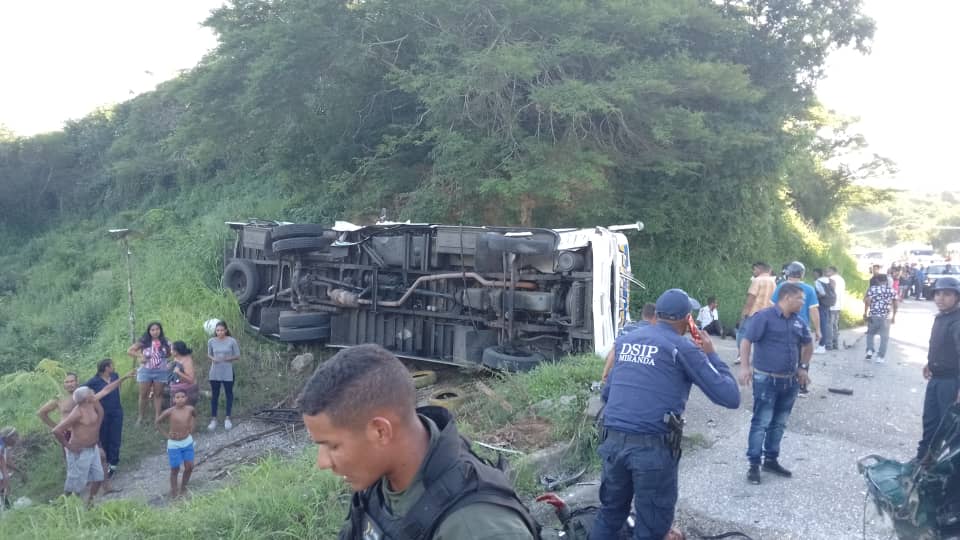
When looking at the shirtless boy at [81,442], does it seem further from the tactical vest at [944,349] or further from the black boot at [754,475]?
the tactical vest at [944,349]

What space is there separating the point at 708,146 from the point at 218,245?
10593 mm

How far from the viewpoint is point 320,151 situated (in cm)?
1798

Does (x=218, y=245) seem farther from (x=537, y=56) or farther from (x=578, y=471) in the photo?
(x=578, y=471)

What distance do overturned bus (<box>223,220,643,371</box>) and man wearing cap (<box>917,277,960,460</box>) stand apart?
139 inches

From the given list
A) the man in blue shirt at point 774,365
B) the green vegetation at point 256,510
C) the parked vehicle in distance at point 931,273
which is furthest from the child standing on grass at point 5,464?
the parked vehicle in distance at point 931,273

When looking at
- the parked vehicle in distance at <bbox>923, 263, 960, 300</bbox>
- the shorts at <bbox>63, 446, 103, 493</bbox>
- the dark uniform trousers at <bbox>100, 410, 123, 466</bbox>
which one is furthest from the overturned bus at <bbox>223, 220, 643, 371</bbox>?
the parked vehicle in distance at <bbox>923, 263, 960, 300</bbox>

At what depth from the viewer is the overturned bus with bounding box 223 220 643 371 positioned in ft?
Result: 29.2

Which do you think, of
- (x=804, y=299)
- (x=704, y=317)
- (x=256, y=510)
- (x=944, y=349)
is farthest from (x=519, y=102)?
(x=256, y=510)

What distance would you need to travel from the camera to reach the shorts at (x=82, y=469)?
7.10 metres

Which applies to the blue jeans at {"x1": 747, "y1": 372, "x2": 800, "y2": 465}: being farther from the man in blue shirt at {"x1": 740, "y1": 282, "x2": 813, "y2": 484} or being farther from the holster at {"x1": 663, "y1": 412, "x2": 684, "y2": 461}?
the holster at {"x1": 663, "y1": 412, "x2": 684, "y2": 461}

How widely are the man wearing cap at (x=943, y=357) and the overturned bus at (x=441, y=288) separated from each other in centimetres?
354

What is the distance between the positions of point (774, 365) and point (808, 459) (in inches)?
47.5

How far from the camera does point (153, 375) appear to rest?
31.4ft

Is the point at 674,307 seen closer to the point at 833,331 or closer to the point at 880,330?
the point at 880,330
